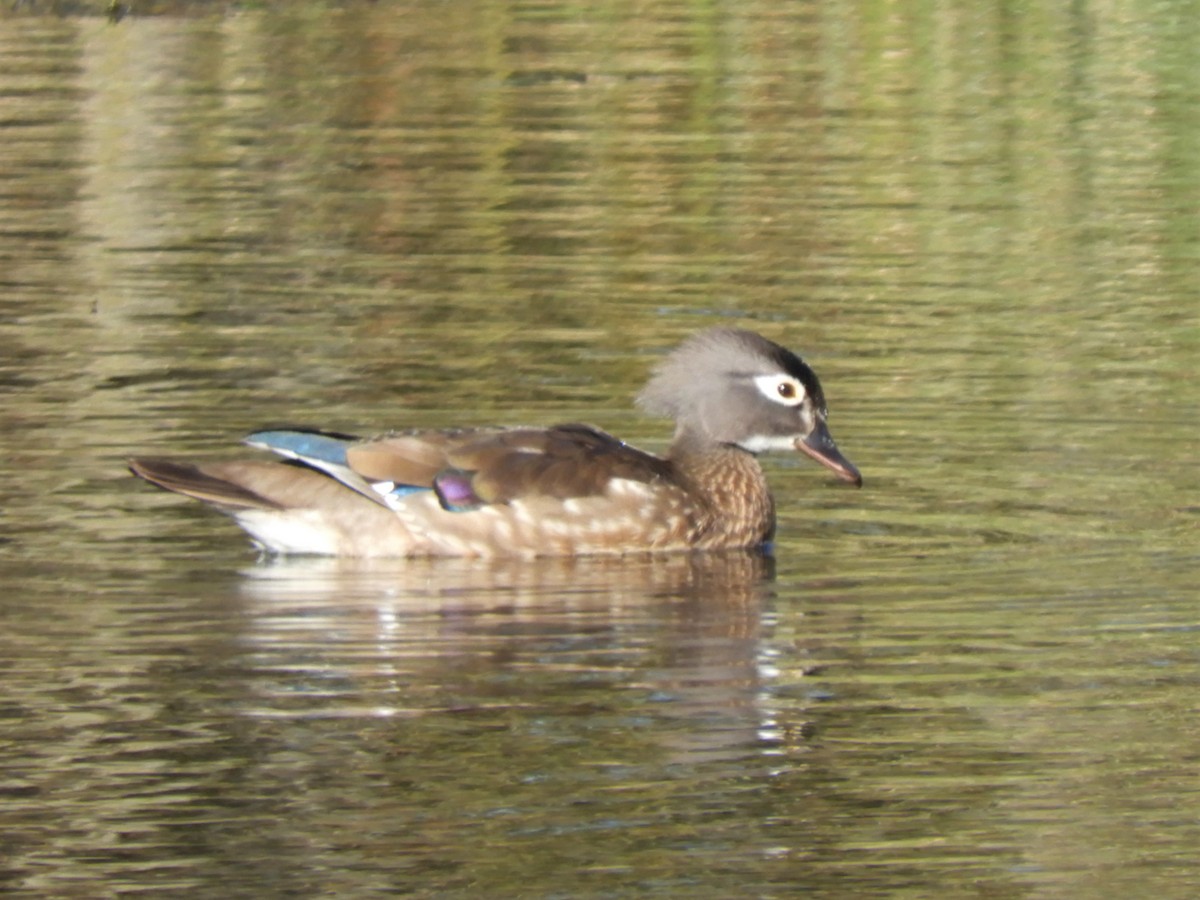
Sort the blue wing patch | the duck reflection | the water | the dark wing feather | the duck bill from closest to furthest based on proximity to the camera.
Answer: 1. the water
2. the duck reflection
3. the dark wing feather
4. the blue wing patch
5. the duck bill

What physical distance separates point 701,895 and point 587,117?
1798 centimetres

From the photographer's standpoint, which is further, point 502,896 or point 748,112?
point 748,112

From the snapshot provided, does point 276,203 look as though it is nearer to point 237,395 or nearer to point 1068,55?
point 237,395

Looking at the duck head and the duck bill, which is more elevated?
the duck head

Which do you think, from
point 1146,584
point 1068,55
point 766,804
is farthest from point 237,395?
point 1068,55

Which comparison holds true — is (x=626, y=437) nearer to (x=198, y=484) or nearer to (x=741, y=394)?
(x=741, y=394)

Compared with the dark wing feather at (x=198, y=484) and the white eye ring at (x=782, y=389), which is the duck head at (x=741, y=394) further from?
the dark wing feather at (x=198, y=484)

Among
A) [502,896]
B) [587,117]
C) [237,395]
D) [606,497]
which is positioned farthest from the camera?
[587,117]

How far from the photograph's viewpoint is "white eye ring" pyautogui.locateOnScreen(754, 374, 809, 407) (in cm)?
1184

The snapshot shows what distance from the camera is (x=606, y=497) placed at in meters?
11.3

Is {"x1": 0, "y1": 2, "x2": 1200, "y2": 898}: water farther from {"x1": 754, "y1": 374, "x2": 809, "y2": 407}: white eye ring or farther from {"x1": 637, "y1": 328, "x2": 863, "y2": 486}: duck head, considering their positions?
{"x1": 754, "y1": 374, "x2": 809, "y2": 407}: white eye ring

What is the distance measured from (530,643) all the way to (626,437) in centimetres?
370

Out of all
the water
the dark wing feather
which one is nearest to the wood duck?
the dark wing feather

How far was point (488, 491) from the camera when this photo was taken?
1112 cm
